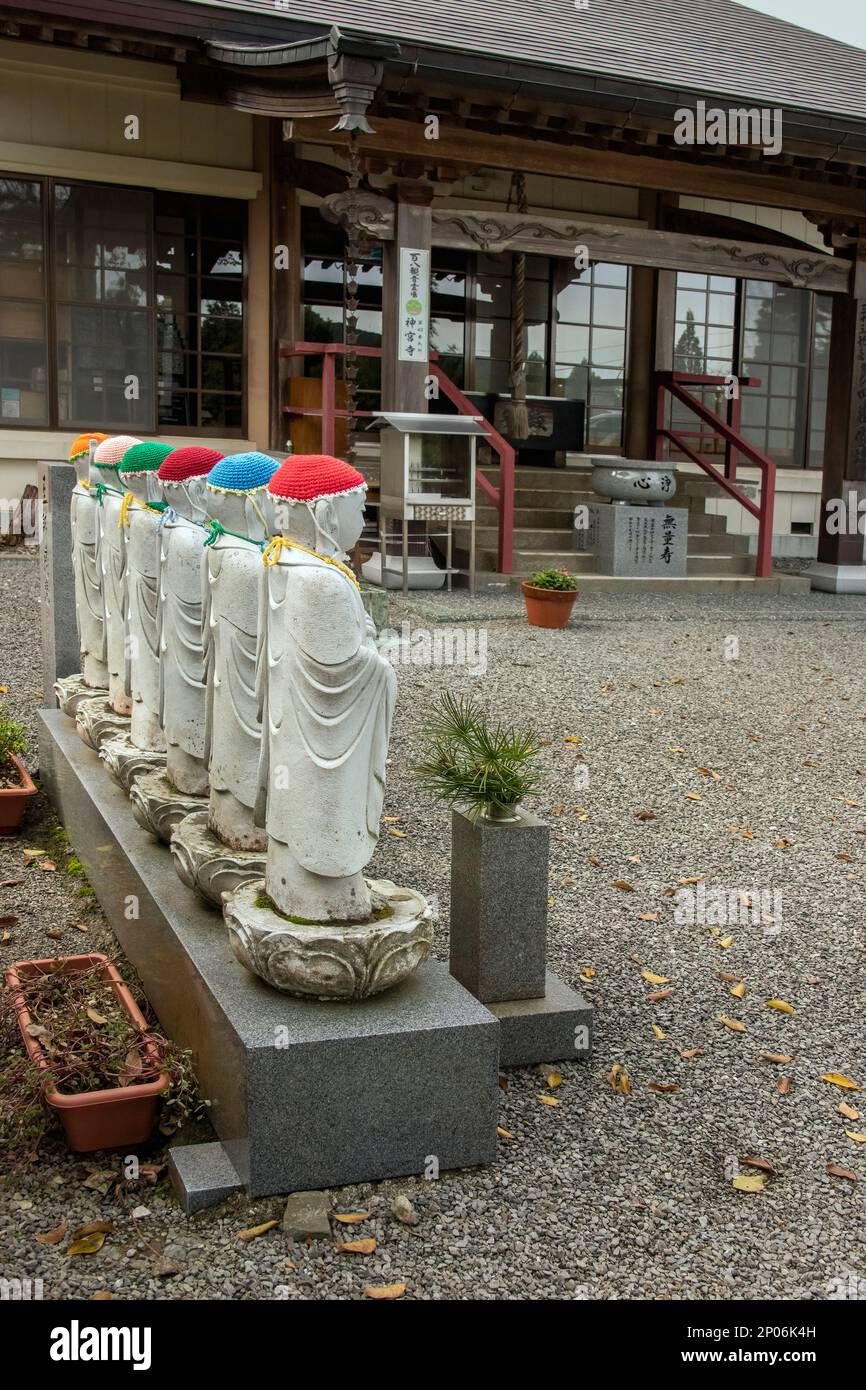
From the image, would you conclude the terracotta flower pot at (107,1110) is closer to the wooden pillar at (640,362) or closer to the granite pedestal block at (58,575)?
the granite pedestal block at (58,575)

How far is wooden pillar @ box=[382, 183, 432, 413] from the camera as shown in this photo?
1056 centimetres

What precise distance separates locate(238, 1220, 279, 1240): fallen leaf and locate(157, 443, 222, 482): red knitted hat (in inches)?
98.1

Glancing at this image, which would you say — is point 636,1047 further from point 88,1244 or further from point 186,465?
point 186,465

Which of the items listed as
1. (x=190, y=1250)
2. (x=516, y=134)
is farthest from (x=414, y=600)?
(x=190, y=1250)

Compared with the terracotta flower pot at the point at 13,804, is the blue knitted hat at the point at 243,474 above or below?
above

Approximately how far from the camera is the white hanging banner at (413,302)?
1061 centimetres

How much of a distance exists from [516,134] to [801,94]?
309cm

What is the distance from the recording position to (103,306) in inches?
461

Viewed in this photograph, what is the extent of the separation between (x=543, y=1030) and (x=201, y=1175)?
111cm

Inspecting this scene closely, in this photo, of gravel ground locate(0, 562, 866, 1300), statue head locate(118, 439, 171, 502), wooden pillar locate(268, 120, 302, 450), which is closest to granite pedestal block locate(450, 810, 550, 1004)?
gravel ground locate(0, 562, 866, 1300)

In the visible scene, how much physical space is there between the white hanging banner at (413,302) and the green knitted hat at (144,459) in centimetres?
601

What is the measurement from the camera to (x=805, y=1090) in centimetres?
366

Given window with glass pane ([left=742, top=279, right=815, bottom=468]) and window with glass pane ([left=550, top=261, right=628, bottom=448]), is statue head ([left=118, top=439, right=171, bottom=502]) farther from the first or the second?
window with glass pane ([left=742, top=279, right=815, bottom=468])

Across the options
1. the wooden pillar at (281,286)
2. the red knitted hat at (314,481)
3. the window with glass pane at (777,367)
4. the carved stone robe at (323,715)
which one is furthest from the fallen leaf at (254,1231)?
the window with glass pane at (777,367)
